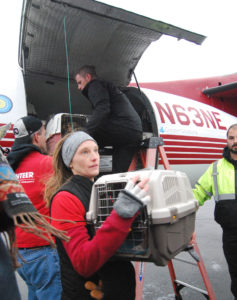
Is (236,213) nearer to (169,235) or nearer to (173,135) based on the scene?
(169,235)

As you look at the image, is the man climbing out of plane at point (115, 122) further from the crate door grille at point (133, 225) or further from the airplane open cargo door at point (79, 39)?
the crate door grille at point (133, 225)

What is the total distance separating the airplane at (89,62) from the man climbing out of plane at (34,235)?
0.97 meters

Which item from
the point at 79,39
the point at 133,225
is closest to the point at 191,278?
the point at 133,225

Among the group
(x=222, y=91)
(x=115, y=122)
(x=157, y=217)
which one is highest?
(x=222, y=91)

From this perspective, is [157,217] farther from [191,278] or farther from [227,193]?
[191,278]

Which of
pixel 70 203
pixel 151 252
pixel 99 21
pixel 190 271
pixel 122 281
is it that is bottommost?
pixel 190 271

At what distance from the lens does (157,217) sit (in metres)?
1.01

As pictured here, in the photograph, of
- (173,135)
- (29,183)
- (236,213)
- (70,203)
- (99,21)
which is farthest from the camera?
(173,135)

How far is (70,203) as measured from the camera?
120cm

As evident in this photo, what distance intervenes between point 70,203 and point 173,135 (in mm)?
3481

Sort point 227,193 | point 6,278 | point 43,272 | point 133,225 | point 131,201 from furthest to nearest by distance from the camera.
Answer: point 227,193 < point 43,272 < point 133,225 < point 131,201 < point 6,278

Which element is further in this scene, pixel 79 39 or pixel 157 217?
pixel 79 39

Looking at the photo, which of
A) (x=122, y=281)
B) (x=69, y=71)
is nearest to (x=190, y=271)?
(x=122, y=281)

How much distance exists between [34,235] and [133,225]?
937 millimetres
